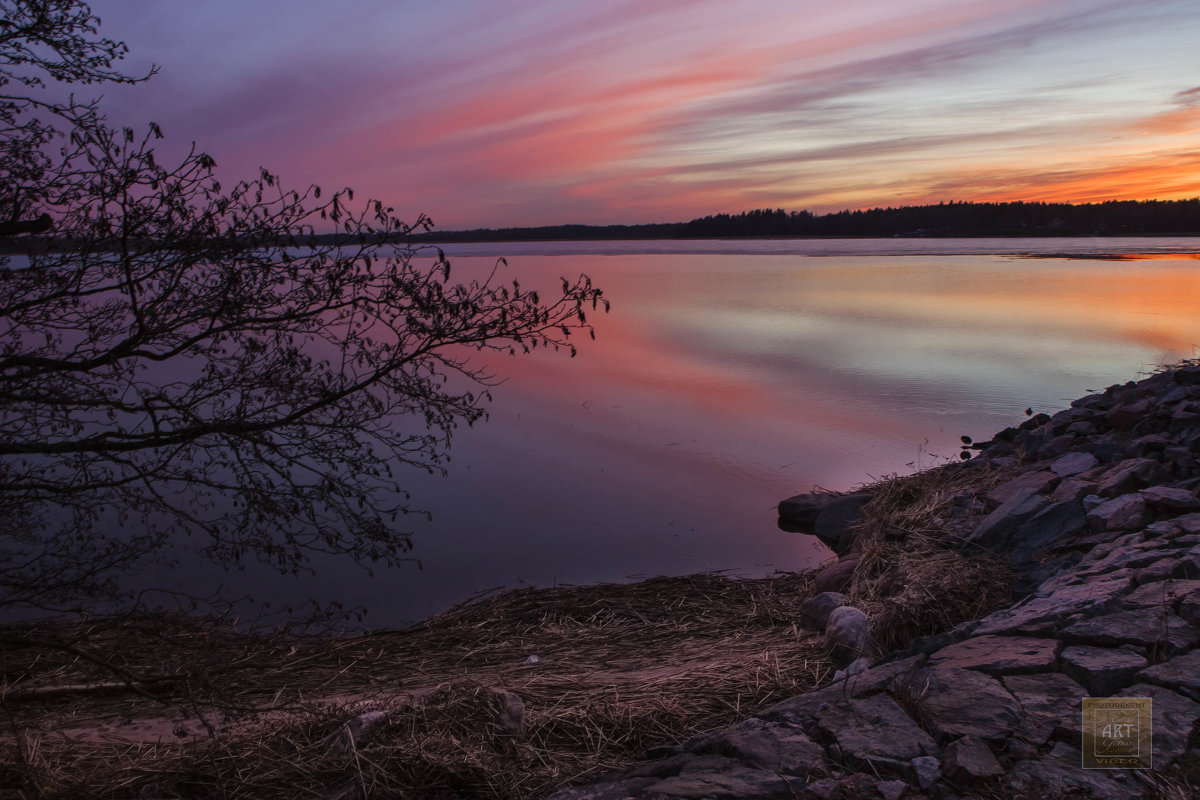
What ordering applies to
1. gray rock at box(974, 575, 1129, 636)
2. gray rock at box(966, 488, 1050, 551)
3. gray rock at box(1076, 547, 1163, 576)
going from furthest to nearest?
1. gray rock at box(966, 488, 1050, 551)
2. gray rock at box(1076, 547, 1163, 576)
3. gray rock at box(974, 575, 1129, 636)

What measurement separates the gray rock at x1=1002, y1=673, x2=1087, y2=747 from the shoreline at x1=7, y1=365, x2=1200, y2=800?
11mm

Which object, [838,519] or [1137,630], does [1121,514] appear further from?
[838,519]

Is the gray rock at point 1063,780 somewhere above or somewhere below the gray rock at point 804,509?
above

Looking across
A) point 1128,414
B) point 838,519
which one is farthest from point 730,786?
point 1128,414

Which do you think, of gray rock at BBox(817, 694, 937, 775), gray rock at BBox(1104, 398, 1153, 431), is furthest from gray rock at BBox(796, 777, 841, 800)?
gray rock at BBox(1104, 398, 1153, 431)

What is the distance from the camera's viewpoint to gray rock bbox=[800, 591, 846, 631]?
5113 mm

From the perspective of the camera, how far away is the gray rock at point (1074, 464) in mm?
6500

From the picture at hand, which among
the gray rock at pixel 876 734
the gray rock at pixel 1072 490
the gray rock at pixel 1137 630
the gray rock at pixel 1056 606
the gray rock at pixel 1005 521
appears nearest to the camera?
the gray rock at pixel 876 734

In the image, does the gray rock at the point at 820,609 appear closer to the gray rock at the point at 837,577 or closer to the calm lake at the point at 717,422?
the gray rock at the point at 837,577

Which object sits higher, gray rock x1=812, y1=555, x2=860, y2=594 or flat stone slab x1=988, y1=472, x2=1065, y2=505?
flat stone slab x1=988, y1=472, x2=1065, y2=505

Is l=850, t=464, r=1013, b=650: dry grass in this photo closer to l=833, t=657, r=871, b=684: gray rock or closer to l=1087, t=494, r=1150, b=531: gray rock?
l=833, t=657, r=871, b=684: gray rock

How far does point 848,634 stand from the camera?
439cm

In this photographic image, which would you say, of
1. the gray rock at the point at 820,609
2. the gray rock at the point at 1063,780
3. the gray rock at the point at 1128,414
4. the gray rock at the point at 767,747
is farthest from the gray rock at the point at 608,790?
the gray rock at the point at 1128,414

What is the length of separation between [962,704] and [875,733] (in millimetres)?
409
